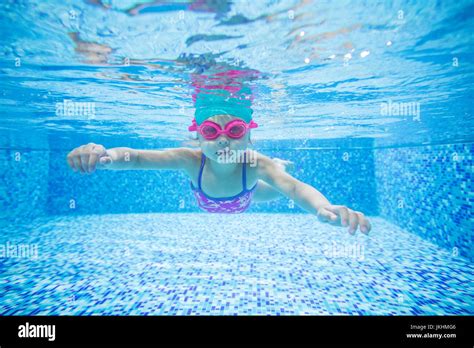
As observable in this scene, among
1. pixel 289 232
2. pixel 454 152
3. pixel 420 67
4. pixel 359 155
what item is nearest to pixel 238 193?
pixel 420 67

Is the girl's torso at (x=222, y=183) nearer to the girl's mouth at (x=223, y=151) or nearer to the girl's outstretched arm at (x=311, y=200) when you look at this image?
the girl's outstretched arm at (x=311, y=200)

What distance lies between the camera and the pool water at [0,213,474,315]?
564 cm

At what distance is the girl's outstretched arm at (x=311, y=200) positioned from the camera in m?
2.57

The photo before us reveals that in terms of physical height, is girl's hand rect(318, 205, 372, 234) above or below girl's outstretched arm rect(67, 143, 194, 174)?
below

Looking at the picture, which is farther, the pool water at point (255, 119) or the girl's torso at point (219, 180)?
the pool water at point (255, 119)

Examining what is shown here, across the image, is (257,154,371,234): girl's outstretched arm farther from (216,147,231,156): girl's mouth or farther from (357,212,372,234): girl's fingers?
(216,147,231,156): girl's mouth

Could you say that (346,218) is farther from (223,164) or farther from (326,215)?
(223,164)

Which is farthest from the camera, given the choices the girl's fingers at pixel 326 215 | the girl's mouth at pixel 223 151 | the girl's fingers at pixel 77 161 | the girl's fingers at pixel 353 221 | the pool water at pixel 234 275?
the pool water at pixel 234 275

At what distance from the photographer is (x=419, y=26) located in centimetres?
538

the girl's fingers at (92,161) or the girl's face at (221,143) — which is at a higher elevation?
the girl's face at (221,143)

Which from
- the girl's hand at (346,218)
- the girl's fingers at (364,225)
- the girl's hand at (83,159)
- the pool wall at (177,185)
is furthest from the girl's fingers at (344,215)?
the pool wall at (177,185)

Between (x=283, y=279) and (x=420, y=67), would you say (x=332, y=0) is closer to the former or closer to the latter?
(x=420, y=67)

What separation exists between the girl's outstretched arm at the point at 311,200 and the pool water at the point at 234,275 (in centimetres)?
260

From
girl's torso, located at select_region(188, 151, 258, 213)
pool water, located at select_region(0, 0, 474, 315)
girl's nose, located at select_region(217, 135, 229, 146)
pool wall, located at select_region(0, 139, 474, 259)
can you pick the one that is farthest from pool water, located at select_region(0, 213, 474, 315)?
pool wall, located at select_region(0, 139, 474, 259)
